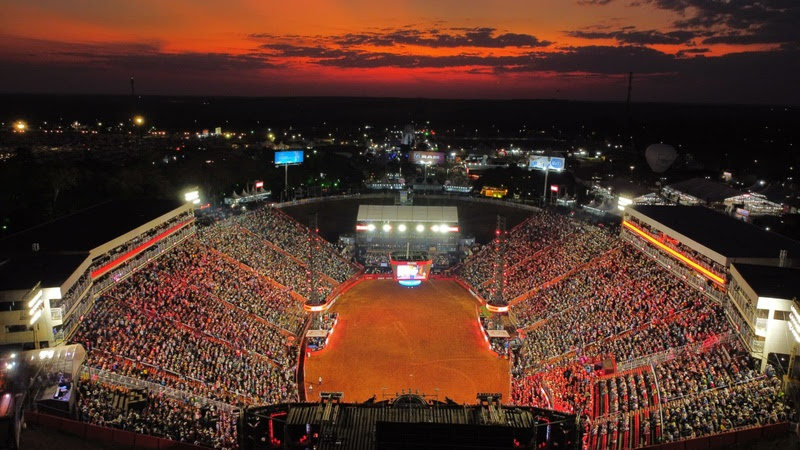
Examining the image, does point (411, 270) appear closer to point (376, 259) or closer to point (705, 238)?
point (376, 259)

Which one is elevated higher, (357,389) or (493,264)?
(493,264)

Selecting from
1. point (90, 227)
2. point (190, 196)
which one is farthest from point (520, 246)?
point (90, 227)

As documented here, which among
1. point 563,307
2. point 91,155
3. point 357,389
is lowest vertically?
point 357,389

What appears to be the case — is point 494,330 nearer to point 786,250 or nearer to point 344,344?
point 344,344

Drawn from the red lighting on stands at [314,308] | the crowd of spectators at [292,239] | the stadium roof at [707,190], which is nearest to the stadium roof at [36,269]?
the red lighting on stands at [314,308]

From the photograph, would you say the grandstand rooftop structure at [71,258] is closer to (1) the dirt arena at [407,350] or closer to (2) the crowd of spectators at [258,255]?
(2) the crowd of spectators at [258,255]

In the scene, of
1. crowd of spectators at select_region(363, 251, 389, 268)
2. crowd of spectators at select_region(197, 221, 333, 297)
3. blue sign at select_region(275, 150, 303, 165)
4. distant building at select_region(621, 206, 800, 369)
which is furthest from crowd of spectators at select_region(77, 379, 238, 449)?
blue sign at select_region(275, 150, 303, 165)

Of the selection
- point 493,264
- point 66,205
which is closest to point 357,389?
point 493,264
